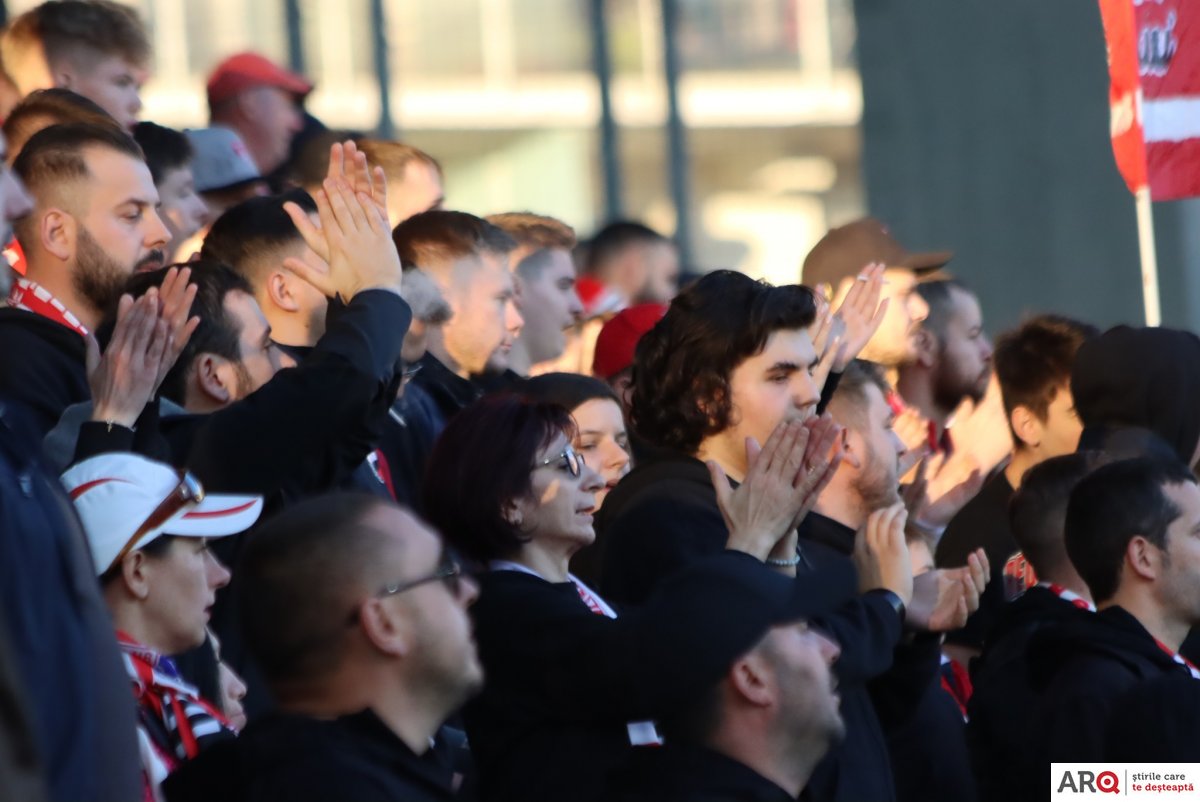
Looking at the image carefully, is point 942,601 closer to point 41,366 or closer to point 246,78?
point 41,366

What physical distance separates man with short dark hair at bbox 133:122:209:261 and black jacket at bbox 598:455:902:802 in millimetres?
2201

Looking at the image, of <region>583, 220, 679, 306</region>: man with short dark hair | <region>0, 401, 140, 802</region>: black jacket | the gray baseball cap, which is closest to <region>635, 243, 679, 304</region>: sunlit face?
<region>583, 220, 679, 306</region>: man with short dark hair

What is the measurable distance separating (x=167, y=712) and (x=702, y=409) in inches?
58.3

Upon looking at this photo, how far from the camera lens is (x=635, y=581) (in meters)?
4.34

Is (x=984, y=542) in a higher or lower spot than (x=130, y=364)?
lower

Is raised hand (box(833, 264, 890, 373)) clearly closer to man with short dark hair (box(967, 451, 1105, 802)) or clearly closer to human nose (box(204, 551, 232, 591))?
man with short dark hair (box(967, 451, 1105, 802))

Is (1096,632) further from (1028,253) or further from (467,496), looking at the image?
(1028,253)

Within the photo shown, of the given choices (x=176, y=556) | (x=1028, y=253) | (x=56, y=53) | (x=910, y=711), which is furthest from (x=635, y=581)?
(x=1028, y=253)

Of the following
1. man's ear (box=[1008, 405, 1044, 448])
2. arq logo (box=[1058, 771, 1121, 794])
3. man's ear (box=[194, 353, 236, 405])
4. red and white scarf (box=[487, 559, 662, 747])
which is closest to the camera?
red and white scarf (box=[487, 559, 662, 747])

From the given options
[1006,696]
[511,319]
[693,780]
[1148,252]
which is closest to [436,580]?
[693,780]

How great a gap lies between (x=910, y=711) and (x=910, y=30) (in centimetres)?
741

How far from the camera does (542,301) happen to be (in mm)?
6598

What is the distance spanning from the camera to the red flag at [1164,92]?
6016mm

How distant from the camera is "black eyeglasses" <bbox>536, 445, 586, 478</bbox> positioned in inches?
161
